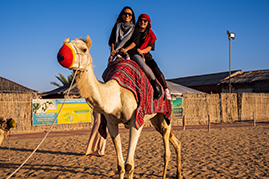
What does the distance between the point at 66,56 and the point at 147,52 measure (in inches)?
86.8

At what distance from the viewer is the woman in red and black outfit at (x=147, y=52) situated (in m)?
4.49

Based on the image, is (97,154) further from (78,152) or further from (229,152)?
(229,152)

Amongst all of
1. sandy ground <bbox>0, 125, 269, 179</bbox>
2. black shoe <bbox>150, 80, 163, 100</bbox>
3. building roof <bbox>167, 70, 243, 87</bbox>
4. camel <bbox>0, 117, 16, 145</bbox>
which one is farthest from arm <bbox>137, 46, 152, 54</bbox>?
building roof <bbox>167, 70, 243, 87</bbox>

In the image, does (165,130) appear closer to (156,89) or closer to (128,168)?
(156,89)

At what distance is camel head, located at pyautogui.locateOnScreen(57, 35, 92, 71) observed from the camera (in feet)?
9.63

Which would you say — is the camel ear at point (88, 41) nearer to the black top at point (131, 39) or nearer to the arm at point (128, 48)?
the arm at point (128, 48)

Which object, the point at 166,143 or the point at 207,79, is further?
the point at 207,79

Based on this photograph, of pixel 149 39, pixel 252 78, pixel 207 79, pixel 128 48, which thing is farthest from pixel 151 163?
pixel 207 79

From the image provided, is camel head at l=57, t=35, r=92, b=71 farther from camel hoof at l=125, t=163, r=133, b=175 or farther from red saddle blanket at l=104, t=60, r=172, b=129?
camel hoof at l=125, t=163, r=133, b=175

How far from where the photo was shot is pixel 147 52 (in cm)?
484

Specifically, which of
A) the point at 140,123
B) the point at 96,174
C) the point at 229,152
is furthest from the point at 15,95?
the point at 140,123

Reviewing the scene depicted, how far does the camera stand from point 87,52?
324 centimetres

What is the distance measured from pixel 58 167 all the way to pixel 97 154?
1.63 m

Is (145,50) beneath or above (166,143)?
above
